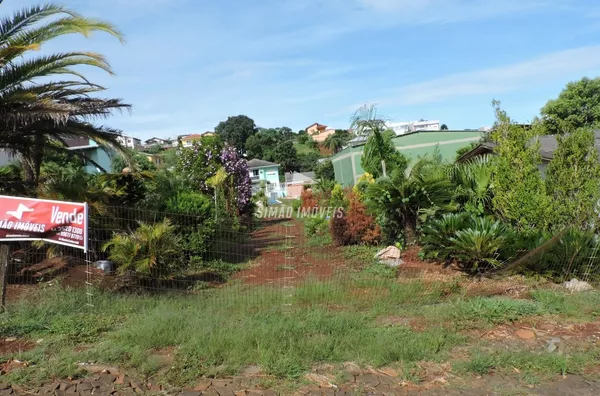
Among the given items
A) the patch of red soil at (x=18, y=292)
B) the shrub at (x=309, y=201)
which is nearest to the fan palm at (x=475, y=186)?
the patch of red soil at (x=18, y=292)

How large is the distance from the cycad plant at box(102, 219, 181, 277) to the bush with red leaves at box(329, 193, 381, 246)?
584 centimetres

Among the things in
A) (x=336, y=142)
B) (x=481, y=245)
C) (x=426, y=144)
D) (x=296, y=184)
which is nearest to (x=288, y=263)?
(x=481, y=245)

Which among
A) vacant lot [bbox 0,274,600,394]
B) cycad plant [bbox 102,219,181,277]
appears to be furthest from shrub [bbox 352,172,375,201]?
vacant lot [bbox 0,274,600,394]

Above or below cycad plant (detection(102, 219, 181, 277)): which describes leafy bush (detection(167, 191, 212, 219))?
above

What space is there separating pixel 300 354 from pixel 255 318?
3.63 ft

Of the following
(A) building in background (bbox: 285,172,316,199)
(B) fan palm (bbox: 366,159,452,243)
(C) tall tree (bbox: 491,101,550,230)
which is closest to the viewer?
(C) tall tree (bbox: 491,101,550,230)

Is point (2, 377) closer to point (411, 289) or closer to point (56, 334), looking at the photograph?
point (56, 334)

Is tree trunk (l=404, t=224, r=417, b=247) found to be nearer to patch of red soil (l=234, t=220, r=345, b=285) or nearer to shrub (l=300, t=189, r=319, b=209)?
patch of red soil (l=234, t=220, r=345, b=285)

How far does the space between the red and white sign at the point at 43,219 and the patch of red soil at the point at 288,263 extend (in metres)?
3.02

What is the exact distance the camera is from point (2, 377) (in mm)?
4320

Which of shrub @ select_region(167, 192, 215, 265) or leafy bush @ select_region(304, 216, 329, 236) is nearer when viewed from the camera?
shrub @ select_region(167, 192, 215, 265)

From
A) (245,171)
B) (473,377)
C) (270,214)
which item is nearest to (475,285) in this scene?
(473,377)

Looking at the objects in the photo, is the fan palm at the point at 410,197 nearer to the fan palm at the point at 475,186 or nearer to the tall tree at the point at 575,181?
the fan palm at the point at 475,186

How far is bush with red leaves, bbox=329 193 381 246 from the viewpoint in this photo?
1230 cm
